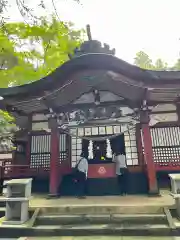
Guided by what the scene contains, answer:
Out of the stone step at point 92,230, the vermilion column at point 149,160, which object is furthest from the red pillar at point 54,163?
the vermilion column at point 149,160

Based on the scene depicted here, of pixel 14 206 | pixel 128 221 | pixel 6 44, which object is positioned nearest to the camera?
pixel 128 221

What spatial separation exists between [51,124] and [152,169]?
441cm

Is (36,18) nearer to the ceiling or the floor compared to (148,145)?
nearer to the ceiling

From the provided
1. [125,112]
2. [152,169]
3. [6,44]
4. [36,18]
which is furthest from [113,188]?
[6,44]

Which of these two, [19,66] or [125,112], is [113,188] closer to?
[125,112]

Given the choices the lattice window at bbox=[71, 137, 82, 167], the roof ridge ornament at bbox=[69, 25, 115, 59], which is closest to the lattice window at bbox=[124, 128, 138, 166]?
the lattice window at bbox=[71, 137, 82, 167]

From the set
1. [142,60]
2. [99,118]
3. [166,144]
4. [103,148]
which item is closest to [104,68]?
[99,118]

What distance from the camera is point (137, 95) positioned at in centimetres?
789

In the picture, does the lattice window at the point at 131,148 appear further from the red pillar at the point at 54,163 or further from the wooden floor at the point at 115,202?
the red pillar at the point at 54,163

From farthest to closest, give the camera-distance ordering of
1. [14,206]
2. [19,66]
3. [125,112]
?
[19,66]
[125,112]
[14,206]

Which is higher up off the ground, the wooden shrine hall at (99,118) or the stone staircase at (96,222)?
the wooden shrine hall at (99,118)

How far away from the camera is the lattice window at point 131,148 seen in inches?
358

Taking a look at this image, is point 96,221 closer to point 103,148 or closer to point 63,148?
point 103,148

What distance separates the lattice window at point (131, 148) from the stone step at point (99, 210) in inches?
141
